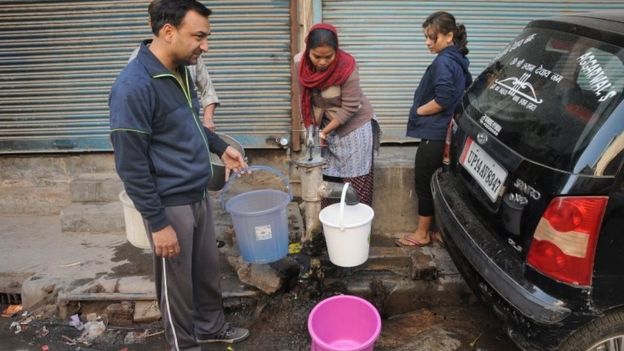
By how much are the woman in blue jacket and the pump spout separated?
740 mm

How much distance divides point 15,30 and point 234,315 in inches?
147

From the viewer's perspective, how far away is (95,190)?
4879 millimetres

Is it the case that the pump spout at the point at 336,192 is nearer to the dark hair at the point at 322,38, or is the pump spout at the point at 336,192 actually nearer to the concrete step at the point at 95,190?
the dark hair at the point at 322,38

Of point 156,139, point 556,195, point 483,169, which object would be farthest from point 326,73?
point 556,195

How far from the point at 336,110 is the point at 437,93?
0.78 meters

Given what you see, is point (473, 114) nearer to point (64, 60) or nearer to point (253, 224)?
point (253, 224)

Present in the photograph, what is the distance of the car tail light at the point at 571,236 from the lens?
2104 millimetres

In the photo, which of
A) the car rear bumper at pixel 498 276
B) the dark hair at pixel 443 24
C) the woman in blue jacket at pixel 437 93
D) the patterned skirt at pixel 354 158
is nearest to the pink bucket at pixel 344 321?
the car rear bumper at pixel 498 276

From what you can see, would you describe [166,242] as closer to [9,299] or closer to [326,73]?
[326,73]

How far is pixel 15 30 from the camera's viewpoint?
15.6ft

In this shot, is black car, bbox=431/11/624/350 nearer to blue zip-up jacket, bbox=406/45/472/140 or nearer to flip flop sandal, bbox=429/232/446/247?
blue zip-up jacket, bbox=406/45/472/140

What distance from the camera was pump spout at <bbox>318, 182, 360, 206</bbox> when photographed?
10.3 ft

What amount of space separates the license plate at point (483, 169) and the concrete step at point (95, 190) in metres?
3.54

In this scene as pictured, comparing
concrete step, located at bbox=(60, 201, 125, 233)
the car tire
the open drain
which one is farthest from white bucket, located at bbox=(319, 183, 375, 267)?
the open drain
